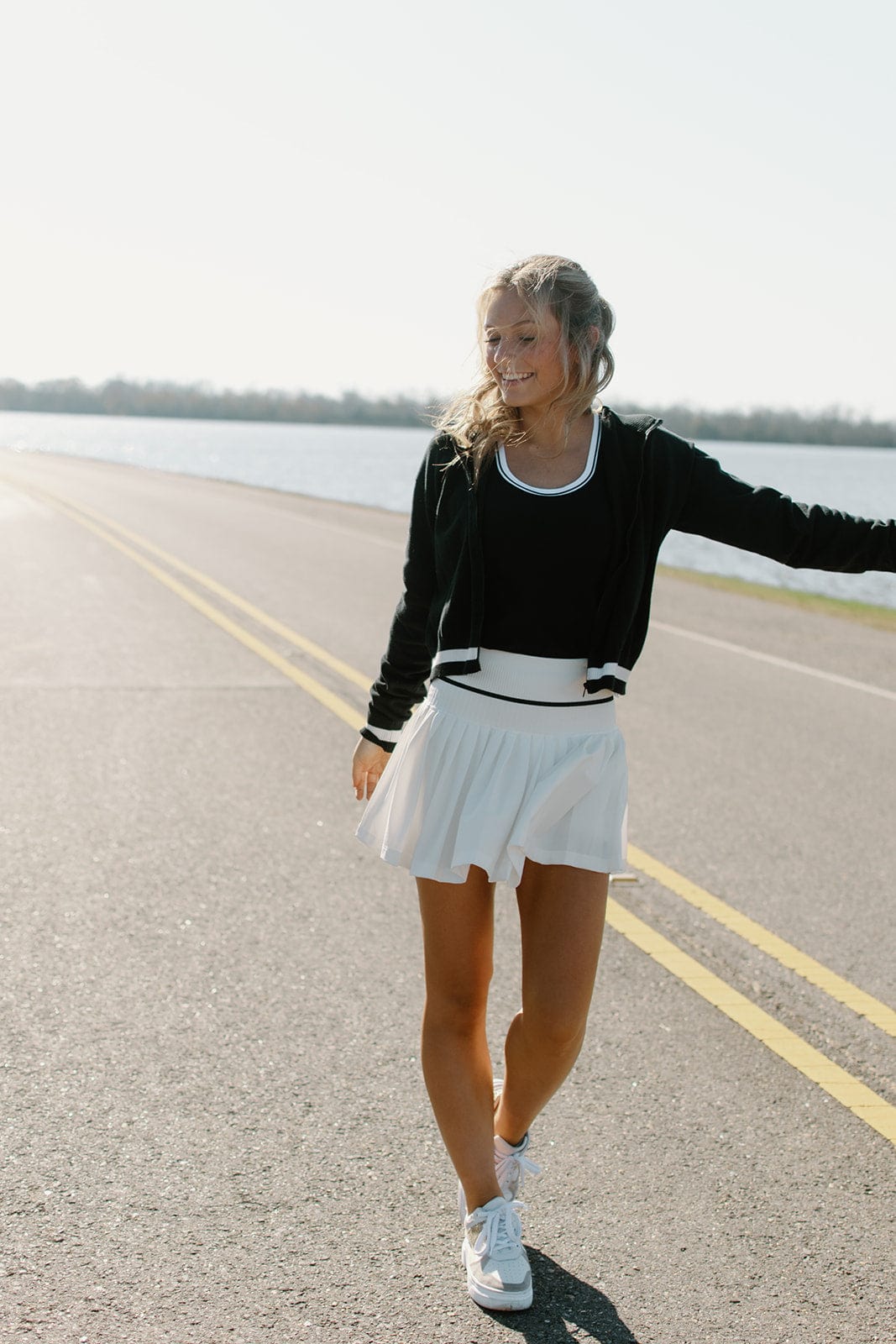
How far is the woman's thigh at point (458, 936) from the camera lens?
2.82m

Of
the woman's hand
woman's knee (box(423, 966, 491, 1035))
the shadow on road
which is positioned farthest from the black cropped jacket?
the shadow on road

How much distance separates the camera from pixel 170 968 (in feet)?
14.4

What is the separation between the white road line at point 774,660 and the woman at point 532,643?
771cm

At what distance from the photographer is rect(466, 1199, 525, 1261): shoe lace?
280cm

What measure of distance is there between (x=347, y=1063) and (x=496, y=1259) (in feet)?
3.54

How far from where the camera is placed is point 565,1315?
2.75 m

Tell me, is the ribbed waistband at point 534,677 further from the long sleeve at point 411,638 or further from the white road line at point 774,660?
the white road line at point 774,660

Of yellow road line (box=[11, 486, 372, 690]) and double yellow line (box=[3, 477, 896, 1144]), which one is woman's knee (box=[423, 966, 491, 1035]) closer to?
double yellow line (box=[3, 477, 896, 1144])

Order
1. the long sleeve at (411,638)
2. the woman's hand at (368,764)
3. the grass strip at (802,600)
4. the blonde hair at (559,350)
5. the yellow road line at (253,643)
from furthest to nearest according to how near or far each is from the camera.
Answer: the grass strip at (802,600) → the yellow road line at (253,643) → the woman's hand at (368,764) → the long sleeve at (411,638) → the blonde hair at (559,350)

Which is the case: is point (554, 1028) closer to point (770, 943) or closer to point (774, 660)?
point (770, 943)

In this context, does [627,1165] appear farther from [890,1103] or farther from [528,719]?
[528,719]

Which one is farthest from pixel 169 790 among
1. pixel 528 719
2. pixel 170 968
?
pixel 528 719

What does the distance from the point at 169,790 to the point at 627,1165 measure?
3.67m

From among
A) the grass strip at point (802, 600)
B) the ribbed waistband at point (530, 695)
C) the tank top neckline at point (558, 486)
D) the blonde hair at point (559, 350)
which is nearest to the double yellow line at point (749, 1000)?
A: the ribbed waistband at point (530, 695)
